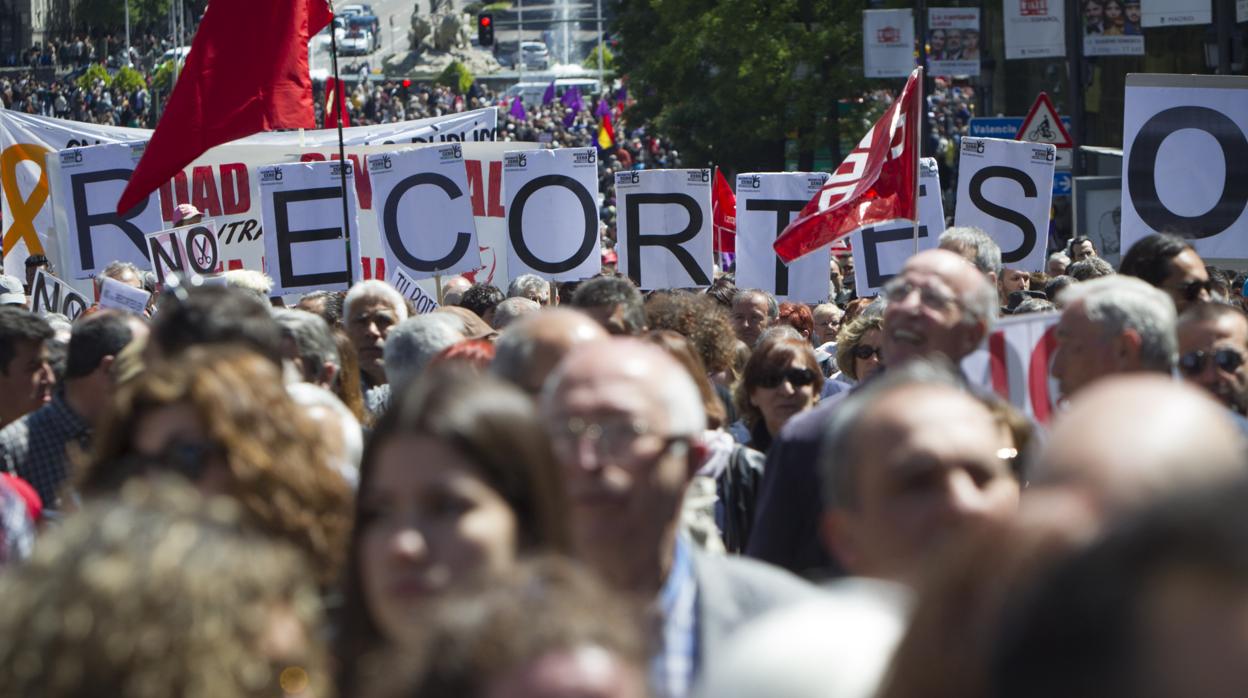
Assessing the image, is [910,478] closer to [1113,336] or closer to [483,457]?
[483,457]

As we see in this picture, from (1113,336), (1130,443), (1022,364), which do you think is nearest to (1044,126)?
(1022,364)

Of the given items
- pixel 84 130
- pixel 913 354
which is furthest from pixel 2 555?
pixel 84 130

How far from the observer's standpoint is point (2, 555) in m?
3.80

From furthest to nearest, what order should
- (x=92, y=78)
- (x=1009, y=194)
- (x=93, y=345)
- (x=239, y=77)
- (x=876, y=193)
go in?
1. (x=92, y=78)
2. (x=1009, y=194)
3. (x=239, y=77)
4. (x=876, y=193)
5. (x=93, y=345)

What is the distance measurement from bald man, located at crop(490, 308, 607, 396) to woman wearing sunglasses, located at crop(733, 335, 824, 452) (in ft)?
6.89

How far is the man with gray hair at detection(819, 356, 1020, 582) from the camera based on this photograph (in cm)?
288

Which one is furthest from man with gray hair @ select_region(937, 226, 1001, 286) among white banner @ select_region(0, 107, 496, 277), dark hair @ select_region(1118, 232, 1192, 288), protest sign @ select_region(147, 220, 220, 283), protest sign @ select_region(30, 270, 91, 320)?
white banner @ select_region(0, 107, 496, 277)

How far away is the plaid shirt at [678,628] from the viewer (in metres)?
2.93

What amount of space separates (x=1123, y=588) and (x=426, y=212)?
429 inches

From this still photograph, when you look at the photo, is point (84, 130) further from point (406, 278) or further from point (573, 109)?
point (573, 109)

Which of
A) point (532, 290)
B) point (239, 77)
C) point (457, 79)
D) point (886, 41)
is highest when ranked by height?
point (886, 41)

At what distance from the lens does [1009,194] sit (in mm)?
11453

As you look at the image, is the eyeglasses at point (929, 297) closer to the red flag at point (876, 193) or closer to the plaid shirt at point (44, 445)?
the plaid shirt at point (44, 445)

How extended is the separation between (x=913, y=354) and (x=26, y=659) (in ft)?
10.3
